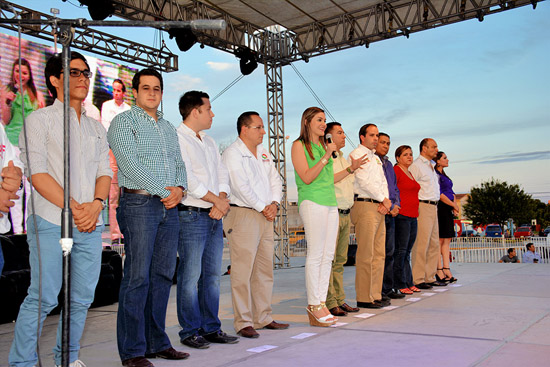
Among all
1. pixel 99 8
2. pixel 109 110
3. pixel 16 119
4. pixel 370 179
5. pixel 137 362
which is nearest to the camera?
pixel 137 362

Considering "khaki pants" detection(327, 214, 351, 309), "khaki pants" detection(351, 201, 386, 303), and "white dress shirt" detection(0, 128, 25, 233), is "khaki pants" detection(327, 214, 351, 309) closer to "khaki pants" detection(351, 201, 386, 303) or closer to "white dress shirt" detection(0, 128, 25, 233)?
"khaki pants" detection(351, 201, 386, 303)

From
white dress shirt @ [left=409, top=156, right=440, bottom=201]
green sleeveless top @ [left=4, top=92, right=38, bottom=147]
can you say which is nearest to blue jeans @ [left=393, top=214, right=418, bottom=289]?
white dress shirt @ [left=409, top=156, right=440, bottom=201]

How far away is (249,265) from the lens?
3877 millimetres

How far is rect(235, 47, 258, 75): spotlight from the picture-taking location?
10984mm

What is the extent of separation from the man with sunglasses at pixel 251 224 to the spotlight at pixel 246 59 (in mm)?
7163

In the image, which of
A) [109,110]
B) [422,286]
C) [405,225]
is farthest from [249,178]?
[109,110]

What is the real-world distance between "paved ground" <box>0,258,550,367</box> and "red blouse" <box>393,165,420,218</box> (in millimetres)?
946

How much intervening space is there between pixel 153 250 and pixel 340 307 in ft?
7.34

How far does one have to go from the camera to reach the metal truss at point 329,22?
915cm

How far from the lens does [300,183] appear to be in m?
4.30

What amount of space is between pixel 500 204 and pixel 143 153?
4826cm

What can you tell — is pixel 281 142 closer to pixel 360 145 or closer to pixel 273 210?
pixel 360 145

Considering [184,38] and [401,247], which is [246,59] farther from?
[401,247]

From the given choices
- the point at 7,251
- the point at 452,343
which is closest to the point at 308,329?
the point at 452,343
